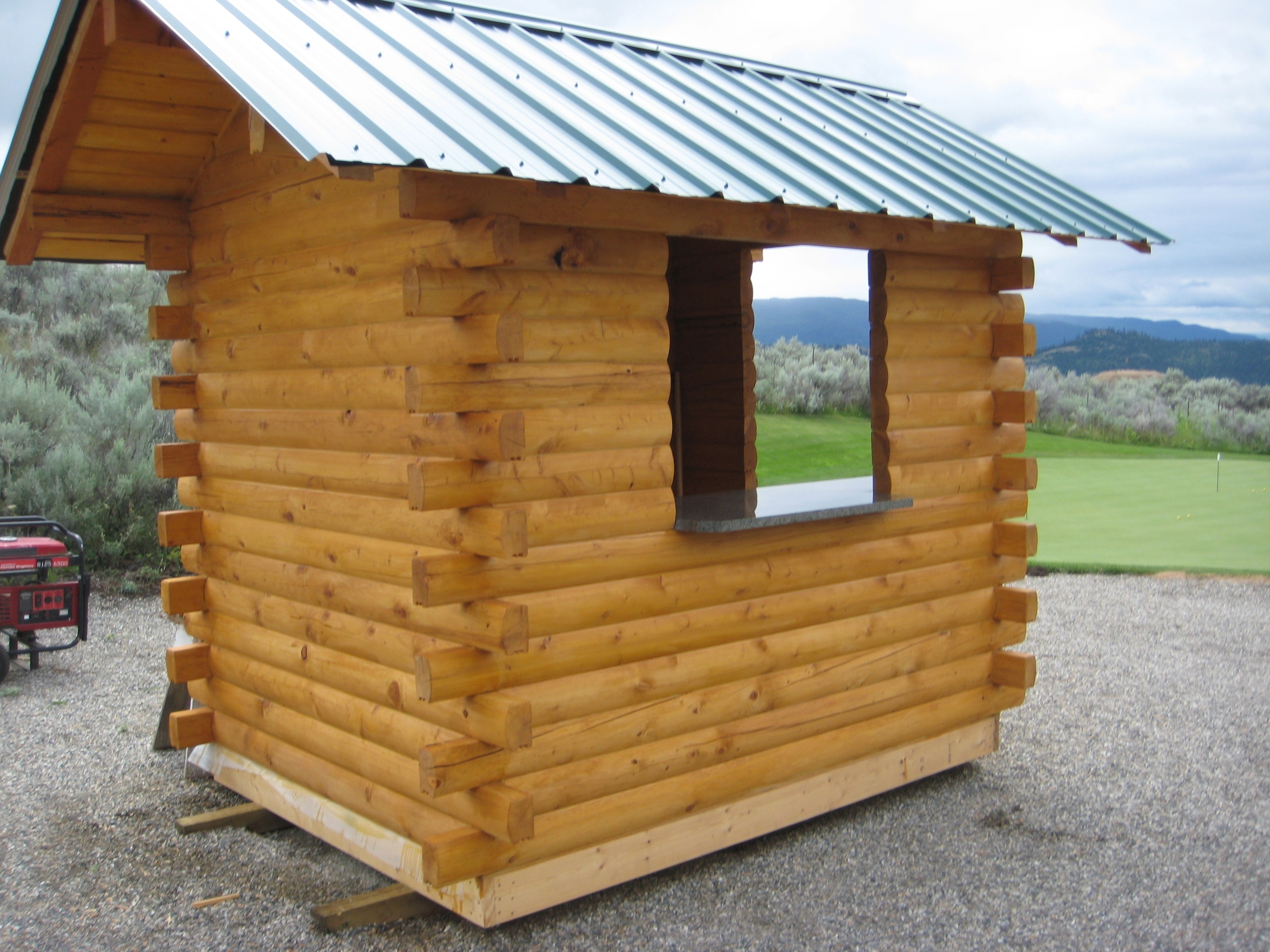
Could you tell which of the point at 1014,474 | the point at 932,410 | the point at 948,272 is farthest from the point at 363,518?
the point at 1014,474

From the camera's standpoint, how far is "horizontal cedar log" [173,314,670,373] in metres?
4.18

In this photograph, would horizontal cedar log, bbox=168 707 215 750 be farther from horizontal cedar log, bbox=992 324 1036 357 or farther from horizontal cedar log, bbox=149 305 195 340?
horizontal cedar log, bbox=992 324 1036 357

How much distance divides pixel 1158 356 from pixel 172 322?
25364 millimetres

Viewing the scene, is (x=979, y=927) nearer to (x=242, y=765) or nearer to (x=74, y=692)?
(x=242, y=765)

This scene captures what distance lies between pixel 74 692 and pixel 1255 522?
43.8 ft

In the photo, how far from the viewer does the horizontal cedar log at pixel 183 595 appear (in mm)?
6242

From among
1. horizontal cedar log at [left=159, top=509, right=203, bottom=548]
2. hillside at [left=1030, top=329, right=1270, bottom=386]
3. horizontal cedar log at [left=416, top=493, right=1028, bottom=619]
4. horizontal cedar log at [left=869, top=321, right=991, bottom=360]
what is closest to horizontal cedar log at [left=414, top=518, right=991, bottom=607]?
horizontal cedar log at [left=416, top=493, right=1028, bottom=619]

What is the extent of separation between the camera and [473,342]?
13.8 ft

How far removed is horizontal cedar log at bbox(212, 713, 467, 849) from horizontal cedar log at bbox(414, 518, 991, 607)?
3.12 ft

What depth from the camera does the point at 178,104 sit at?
18.3 feet

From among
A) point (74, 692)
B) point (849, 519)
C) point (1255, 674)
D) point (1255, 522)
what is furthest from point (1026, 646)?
point (74, 692)

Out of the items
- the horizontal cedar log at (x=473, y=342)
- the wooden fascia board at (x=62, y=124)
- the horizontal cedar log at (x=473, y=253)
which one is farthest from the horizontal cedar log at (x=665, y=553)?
the wooden fascia board at (x=62, y=124)

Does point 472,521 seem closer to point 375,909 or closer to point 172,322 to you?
point 375,909

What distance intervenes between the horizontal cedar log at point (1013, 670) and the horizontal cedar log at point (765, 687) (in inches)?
3.4
